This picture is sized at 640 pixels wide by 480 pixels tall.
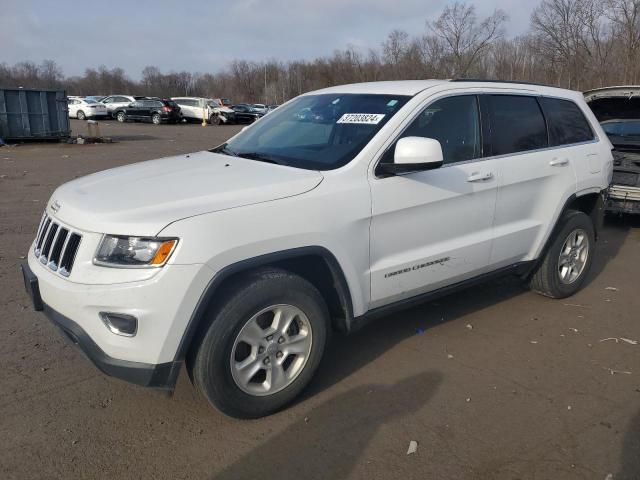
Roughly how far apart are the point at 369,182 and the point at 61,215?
69.1 inches

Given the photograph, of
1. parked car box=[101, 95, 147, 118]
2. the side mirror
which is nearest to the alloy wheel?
the side mirror

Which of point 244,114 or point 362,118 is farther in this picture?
point 244,114

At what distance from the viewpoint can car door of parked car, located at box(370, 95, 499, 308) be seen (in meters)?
3.42

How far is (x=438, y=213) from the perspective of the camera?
12.1 feet

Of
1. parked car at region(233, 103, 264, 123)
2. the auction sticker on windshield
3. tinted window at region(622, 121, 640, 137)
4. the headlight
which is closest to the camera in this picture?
the headlight

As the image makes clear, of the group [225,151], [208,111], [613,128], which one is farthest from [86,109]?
[225,151]

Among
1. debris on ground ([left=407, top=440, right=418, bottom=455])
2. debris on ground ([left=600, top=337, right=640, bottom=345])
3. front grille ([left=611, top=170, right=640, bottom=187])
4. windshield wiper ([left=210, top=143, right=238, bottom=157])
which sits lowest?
debris on ground ([left=407, top=440, right=418, bottom=455])

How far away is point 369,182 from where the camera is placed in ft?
10.9

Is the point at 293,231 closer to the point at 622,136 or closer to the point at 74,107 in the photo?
the point at 622,136

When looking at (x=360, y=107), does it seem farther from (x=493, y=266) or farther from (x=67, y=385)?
(x=67, y=385)

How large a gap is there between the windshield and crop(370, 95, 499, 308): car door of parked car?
227 millimetres

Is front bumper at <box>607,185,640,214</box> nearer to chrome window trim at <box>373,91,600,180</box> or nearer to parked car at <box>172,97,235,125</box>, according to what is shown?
chrome window trim at <box>373,91,600,180</box>

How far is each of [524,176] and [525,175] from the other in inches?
0.6

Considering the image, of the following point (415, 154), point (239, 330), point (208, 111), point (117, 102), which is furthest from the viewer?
point (208, 111)
